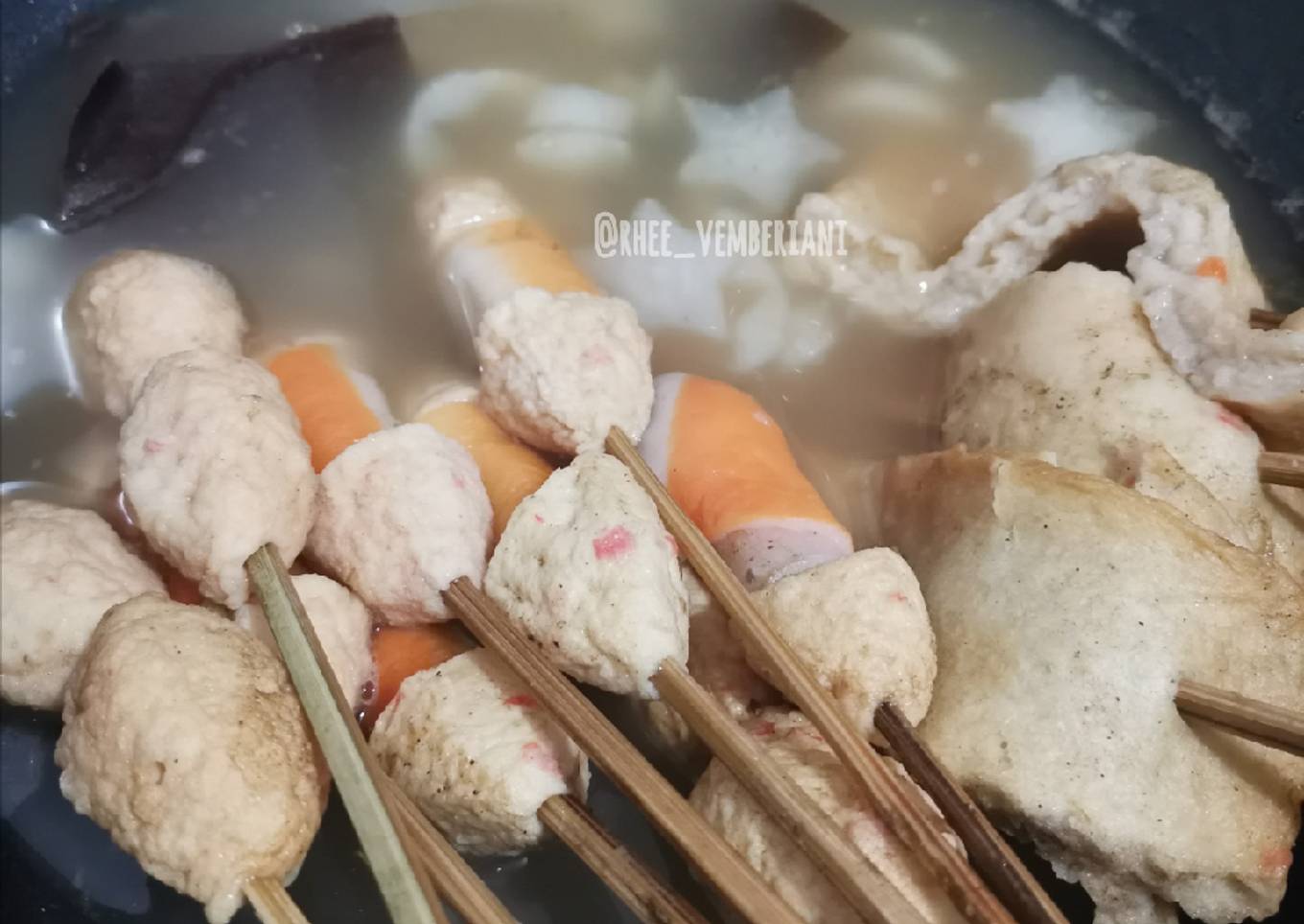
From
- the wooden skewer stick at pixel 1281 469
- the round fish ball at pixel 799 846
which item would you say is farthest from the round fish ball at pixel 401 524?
the wooden skewer stick at pixel 1281 469

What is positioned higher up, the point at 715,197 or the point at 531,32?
the point at 531,32

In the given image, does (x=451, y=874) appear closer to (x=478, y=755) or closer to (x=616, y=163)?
(x=478, y=755)

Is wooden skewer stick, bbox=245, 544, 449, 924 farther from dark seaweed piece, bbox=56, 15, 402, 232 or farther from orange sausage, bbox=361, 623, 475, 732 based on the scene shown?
dark seaweed piece, bbox=56, 15, 402, 232

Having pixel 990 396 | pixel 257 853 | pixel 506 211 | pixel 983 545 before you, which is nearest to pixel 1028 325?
pixel 990 396

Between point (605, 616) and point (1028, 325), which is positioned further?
point (1028, 325)

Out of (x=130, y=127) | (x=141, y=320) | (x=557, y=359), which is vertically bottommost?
(x=557, y=359)

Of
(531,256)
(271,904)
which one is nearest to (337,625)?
(271,904)

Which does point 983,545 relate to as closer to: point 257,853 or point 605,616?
point 605,616

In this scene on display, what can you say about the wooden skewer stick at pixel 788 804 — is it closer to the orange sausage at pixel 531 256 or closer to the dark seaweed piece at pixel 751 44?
the orange sausage at pixel 531 256
